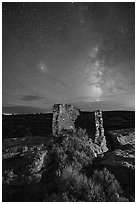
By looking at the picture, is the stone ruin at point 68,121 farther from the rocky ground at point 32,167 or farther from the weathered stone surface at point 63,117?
the rocky ground at point 32,167

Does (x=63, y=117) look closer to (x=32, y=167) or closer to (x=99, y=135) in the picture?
(x=99, y=135)

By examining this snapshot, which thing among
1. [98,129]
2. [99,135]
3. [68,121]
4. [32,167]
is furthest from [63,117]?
[32,167]

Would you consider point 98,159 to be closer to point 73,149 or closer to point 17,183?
point 73,149

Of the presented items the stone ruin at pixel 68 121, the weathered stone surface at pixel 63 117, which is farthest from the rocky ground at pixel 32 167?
the weathered stone surface at pixel 63 117

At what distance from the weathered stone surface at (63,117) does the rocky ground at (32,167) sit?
86 centimetres

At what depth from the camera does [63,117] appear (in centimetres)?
810

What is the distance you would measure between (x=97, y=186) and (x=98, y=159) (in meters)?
1.59

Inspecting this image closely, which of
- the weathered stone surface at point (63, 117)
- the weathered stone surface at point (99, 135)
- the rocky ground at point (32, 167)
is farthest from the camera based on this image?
the weathered stone surface at point (99, 135)

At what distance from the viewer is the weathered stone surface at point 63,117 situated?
7.87 m

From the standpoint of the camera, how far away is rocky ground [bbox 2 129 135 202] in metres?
5.39

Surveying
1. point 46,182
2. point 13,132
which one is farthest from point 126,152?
point 13,132

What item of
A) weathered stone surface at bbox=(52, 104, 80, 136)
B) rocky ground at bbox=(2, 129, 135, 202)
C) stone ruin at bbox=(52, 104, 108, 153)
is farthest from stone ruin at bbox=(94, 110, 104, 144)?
weathered stone surface at bbox=(52, 104, 80, 136)

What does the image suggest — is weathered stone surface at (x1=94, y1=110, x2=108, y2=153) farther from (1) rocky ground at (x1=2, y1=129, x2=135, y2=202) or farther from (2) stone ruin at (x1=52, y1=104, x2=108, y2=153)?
(1) rocky ground at (x1=2, y1=129, x2=135, y2=202)

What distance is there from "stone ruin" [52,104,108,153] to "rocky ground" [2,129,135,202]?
2.32 feet
